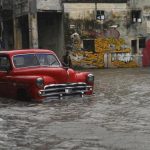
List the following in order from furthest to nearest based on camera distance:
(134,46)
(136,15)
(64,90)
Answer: (134,46) < (136,15) < (64,90)

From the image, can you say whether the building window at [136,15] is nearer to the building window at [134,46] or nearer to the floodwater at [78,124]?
the building window at [134,46]

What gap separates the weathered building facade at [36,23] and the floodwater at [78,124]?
75.1ft

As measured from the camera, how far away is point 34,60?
56.6 ft

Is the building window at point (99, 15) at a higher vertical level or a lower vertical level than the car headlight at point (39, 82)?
higher

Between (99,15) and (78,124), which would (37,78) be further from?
(99,15)

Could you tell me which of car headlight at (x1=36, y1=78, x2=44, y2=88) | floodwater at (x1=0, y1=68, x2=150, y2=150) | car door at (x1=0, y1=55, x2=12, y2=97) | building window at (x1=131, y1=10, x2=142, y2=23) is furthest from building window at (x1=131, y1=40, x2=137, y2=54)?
car headlight at (x1=36, y1=78, x2=44, y2=88)

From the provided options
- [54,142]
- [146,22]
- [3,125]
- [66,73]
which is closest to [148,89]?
[66,73]

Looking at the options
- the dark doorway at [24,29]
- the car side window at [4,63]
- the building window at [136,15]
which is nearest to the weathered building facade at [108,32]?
the building window at [136,15]

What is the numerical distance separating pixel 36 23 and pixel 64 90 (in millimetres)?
24553

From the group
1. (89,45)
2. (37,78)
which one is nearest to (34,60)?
(37,78)

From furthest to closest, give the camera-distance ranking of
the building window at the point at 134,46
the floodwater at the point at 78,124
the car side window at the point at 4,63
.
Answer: the building window at the point at 134,46, the car side window at the point at 4,63, the floodwater at the point at 78,124

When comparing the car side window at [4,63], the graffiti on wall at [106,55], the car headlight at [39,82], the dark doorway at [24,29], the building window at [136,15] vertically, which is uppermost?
the building window at [136,15]

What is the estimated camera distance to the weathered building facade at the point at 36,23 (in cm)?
4009

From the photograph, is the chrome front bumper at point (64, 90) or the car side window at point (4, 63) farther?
the car side window at point (4, 63)
